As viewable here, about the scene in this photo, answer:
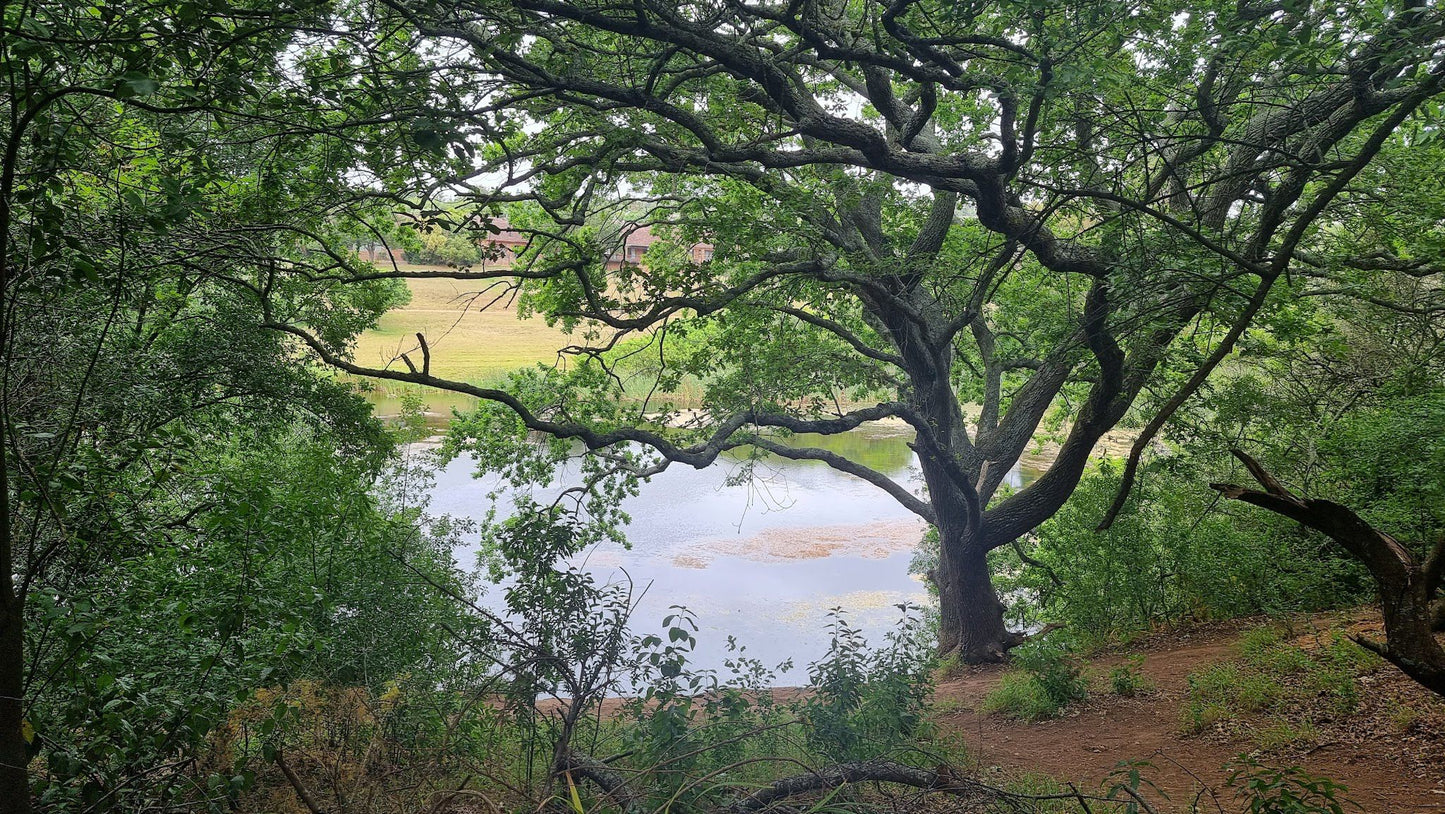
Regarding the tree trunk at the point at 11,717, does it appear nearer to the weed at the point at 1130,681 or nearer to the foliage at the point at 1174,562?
the weed at the point at 1130,681

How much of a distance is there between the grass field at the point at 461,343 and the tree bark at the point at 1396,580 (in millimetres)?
16419

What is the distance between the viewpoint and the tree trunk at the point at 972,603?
34.1 feet

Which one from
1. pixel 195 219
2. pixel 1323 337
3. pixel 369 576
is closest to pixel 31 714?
pixel 195 219

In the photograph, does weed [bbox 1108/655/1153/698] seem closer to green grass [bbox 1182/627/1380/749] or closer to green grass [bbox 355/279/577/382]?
green grass [bbox 1182/627/1380/749]

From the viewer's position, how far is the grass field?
20469mm

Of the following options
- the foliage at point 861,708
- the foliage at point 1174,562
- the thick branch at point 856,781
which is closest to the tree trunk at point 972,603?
the foliage at point 1174,562

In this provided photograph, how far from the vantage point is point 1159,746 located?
628cm

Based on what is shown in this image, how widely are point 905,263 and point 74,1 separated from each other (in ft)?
21.0

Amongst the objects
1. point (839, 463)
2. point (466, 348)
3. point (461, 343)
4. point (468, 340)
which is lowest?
point (839, 463)

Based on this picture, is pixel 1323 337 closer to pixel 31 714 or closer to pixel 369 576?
pixel 369 576

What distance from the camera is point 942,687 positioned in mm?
9836

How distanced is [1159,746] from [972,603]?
4322mm

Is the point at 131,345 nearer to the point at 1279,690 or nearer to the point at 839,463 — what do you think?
the point at 1279,690

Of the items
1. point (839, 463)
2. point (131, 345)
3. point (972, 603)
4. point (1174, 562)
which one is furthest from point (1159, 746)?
point (131, 345)
